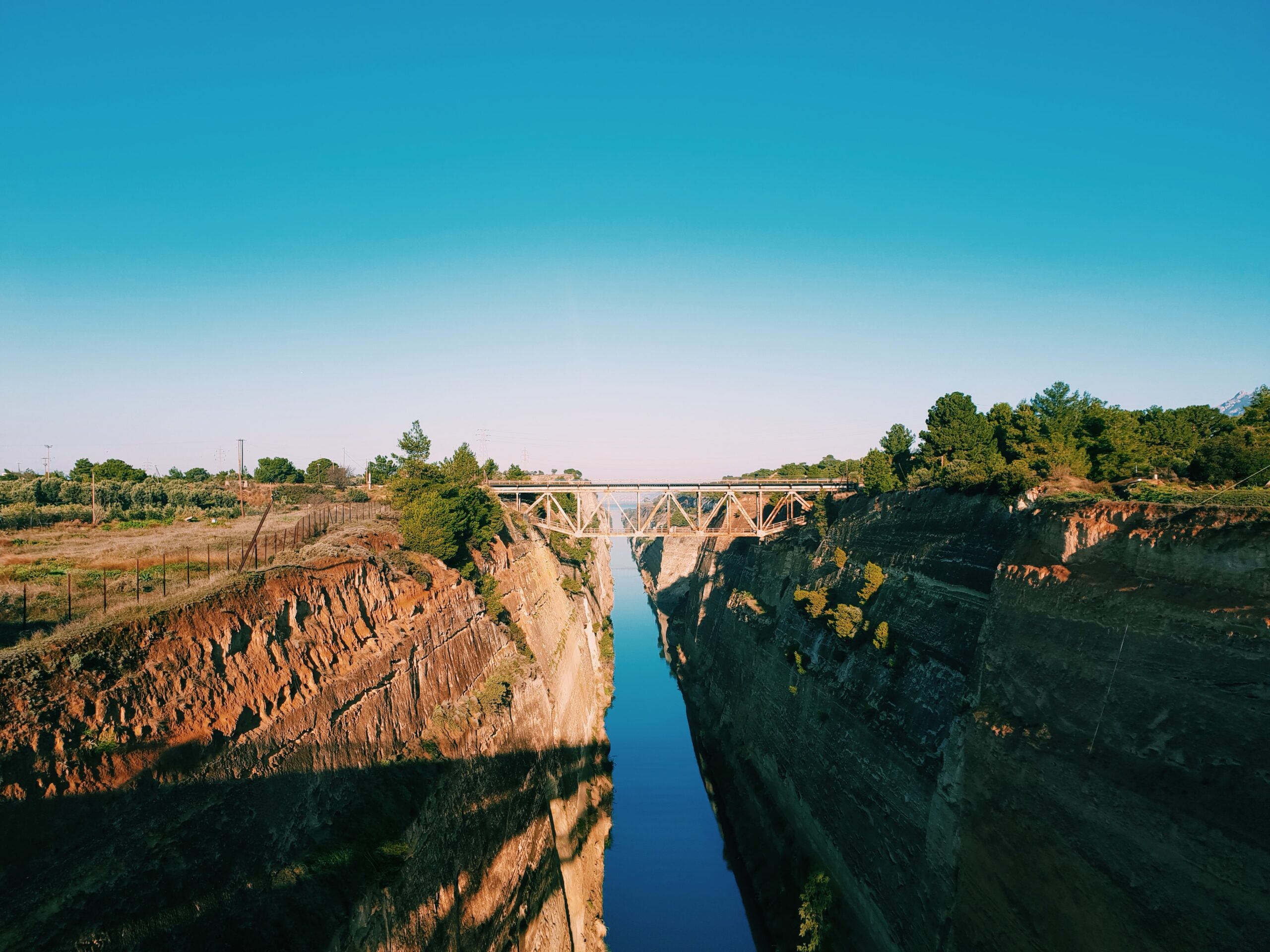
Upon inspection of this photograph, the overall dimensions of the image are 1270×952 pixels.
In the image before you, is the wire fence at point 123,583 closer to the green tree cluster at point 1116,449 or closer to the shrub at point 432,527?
the shrub at point 432,527

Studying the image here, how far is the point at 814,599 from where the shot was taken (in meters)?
29.9

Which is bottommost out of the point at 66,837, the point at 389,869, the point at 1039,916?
the point at 1039,916

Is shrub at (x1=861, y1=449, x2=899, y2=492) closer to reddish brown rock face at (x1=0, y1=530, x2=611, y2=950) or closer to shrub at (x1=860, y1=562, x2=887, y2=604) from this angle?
shrub at (x1=860, y1=562, x2=887, y2=604)

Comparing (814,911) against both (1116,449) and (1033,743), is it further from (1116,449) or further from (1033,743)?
(1116,449)

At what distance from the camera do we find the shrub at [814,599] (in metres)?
29.4

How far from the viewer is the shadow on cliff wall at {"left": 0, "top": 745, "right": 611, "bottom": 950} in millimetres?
8258

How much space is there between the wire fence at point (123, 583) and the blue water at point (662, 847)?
18613 millimetres

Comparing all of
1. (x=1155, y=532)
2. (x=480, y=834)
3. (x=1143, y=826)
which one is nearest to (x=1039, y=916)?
(x=1143, y=826)

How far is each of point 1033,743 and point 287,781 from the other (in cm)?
1611

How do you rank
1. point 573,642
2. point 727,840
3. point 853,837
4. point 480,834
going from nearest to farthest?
point 480,834 → point 853,837 → point 727,840 → point 573,642

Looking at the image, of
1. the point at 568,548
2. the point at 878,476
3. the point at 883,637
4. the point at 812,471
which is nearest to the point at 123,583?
the point at 883,637

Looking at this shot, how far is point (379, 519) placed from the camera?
3072 cm

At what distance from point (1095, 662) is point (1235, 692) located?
2.86 meters

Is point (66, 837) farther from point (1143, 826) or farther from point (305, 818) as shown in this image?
point (1143, 826)
